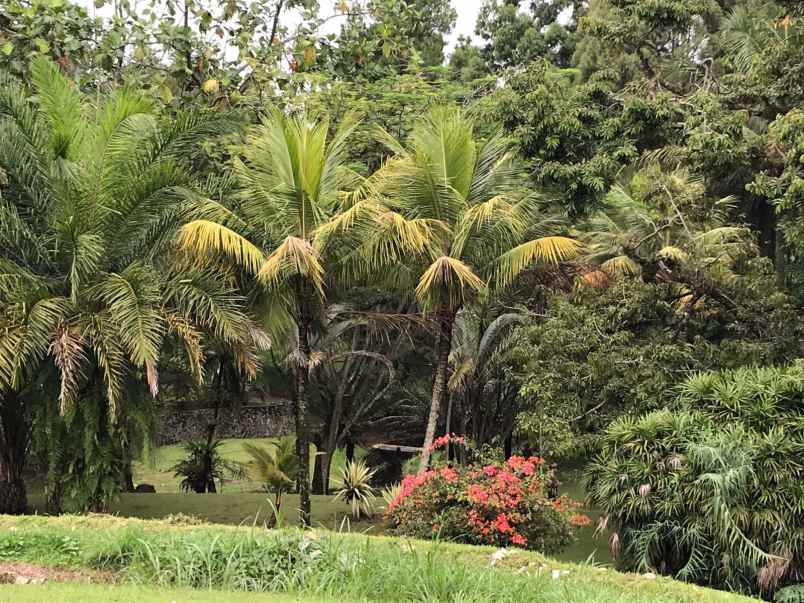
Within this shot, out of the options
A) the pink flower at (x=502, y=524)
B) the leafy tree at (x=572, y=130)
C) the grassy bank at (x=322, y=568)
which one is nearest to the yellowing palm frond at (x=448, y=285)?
the leafy tree at (x=572, y=130)

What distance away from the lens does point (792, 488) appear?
410 inches

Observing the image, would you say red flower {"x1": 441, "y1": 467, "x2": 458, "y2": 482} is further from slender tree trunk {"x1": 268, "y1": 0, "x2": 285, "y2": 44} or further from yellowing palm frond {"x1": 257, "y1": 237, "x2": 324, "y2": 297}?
slender tree trunk {"x1": 268, "y1": 0, "x2": 285, "y2": 44}

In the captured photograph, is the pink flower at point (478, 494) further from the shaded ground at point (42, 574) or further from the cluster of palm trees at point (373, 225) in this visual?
the shaded ground at point (42, 574)

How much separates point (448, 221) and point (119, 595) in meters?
9.58

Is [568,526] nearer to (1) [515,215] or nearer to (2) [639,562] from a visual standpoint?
(2) [639,562]

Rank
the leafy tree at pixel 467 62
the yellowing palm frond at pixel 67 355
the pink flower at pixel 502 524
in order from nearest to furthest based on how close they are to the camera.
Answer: the yellowing palm frond at pixel 67 355, the pink flower at pixel 502 524, the leafy tree at pixel 467 62

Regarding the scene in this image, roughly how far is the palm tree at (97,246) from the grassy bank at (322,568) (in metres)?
3.57

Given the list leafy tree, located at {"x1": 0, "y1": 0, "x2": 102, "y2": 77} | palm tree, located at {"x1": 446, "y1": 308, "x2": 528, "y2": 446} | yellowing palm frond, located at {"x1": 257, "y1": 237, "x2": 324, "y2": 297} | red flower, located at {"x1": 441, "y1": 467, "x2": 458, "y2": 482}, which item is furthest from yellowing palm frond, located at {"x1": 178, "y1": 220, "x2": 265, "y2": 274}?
palm tree, located at {"x1": 446, "y1": 308, "x2": 528, "y2": 446}

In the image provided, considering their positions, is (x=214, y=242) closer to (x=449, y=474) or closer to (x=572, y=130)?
(x=449, y=474)

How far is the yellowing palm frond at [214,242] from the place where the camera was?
→ 11.6 m

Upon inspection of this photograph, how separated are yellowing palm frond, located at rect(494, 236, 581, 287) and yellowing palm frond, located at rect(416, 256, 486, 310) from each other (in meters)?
0.40

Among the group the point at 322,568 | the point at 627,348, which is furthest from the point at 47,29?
the point at 627,348

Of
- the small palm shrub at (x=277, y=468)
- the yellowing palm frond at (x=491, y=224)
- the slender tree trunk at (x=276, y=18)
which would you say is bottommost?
the small palm shrub at (x=277, y=468)

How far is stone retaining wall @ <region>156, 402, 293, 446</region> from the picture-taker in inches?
969
